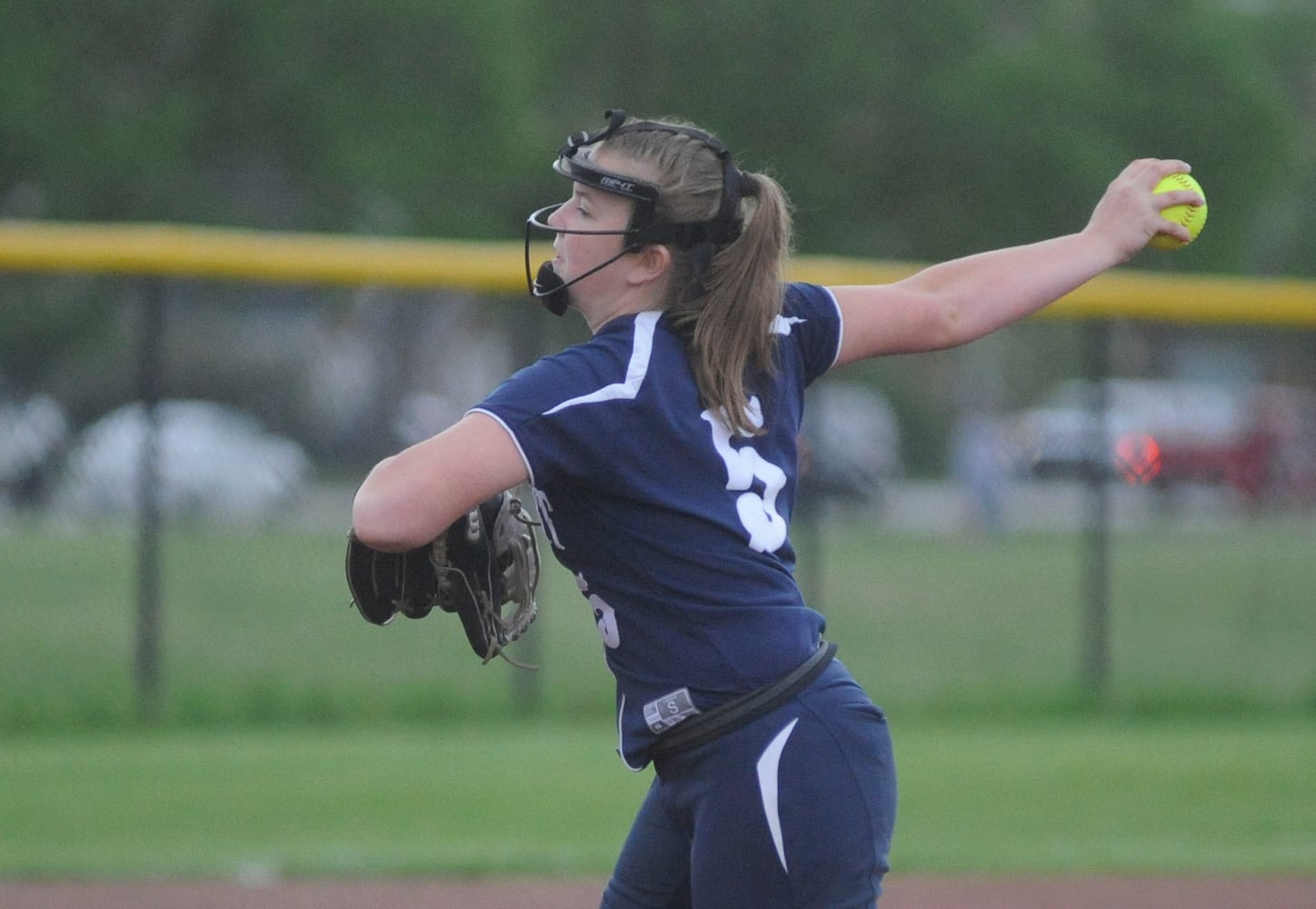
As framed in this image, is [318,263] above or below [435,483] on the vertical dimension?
above

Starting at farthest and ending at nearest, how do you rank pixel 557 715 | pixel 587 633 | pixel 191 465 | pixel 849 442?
pixel 849 442, pixel 587 633, pixel 557 715, pixel 191 465

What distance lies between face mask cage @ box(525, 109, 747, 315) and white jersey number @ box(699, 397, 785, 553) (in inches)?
10.8

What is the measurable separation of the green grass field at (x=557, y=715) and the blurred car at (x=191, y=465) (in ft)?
0.61

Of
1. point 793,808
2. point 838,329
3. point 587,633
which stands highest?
point 838,329

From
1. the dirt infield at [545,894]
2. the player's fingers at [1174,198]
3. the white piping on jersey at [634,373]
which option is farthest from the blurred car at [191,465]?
the player's fingers at [1174,198]

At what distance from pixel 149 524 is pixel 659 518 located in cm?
662

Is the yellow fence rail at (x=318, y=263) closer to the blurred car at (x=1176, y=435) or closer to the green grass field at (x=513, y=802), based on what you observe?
the blurred car at (x=1176, y=435)

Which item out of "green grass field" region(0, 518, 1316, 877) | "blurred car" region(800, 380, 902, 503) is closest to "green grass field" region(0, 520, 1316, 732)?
"green grass field" region(0, 518, 1316, 877)

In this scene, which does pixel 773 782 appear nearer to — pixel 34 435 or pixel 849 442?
pixel 34 435

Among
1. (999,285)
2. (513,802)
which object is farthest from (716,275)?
(513,802)

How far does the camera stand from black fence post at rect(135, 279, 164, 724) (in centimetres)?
869

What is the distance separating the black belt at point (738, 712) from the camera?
2650 mm

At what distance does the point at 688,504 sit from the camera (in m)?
2.62

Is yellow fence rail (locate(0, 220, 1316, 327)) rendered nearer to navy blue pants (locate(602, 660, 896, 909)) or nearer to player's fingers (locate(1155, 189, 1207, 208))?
player's fingers (locate(1155, 189, 1207, 208))
